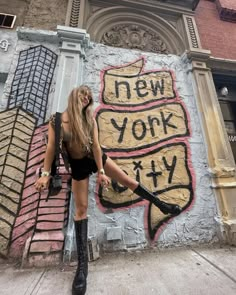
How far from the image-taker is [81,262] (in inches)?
67.4

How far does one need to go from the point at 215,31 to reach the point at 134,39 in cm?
227

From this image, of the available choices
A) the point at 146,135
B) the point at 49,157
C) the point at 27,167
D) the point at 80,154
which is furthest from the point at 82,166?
the point at 146,135

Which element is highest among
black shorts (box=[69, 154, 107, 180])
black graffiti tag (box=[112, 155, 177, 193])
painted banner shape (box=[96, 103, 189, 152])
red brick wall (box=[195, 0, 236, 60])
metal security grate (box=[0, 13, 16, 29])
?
red brick wall (box=[195, 0, 236, 60])

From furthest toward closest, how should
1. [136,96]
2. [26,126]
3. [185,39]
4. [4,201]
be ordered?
1. [185,39]
2. [136,96]
3. [26,126]
4. [4,201]

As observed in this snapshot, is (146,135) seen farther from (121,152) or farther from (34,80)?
(34,80)

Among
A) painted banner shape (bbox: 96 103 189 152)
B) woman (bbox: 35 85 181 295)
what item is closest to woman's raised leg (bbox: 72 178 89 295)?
woman (bbox: 35 85 181 295)

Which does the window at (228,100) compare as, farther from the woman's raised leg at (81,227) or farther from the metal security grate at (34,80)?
the woman's raised leg at (81,227)

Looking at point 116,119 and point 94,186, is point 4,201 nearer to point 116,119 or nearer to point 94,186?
point 94,186

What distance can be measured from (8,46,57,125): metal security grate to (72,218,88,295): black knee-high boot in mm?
1748

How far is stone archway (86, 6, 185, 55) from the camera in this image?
389 cm

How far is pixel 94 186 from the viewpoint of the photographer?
8.81 ft

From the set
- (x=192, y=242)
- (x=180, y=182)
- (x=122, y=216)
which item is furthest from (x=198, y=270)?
(x=180, y=182)

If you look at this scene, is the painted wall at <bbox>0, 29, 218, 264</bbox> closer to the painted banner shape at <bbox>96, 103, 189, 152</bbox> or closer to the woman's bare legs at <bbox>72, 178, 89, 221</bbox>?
the painted banner shape at <bbox>96, 103, 189, 152</bbox>

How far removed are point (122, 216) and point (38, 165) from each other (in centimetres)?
138
